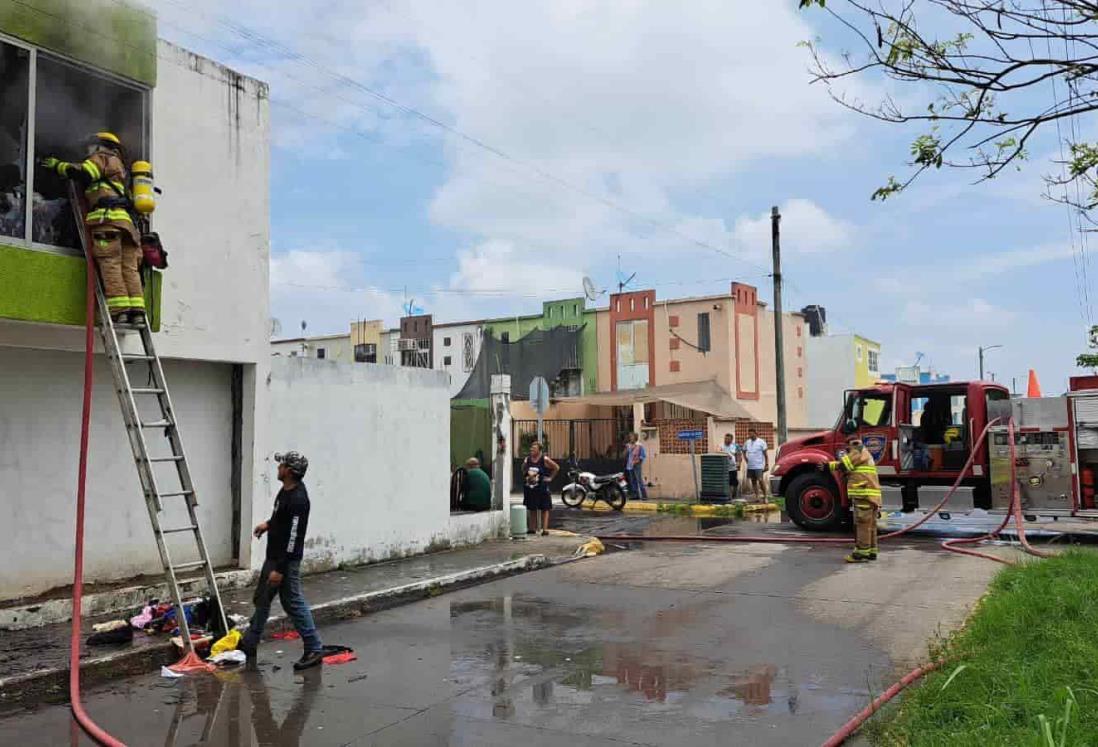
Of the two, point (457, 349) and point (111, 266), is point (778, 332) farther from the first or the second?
point (457, 349)

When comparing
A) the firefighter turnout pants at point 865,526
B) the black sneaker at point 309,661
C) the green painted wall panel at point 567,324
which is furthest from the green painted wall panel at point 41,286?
the green painted wall panel at point 567,324

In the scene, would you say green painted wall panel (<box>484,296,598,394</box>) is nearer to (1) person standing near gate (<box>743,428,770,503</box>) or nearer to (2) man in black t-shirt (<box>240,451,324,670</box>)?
(1) person standing near gate (<box>743,428,770,503</box>)

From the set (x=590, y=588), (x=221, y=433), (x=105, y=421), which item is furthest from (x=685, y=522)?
(x=105, y=421)

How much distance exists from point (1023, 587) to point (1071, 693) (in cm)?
422

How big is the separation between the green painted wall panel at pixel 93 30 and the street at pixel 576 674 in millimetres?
5436

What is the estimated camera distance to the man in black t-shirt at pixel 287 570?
7156mm

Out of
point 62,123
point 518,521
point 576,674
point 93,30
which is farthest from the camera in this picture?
point 518,521

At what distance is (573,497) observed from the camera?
72.1 feet

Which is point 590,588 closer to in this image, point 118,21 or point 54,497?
point 54,497

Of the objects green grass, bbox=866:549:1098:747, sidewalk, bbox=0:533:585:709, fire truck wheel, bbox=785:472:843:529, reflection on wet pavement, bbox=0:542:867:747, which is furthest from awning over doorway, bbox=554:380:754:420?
green grass, bbox=866:549:1098:747

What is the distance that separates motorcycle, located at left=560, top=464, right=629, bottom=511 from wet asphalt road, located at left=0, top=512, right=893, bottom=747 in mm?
11391

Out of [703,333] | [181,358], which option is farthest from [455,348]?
[181,358]

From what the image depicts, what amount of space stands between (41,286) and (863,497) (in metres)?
10.1

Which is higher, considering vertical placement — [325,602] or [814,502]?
[814,502]
